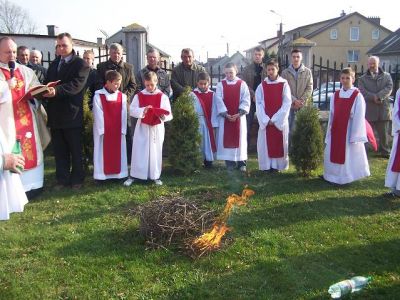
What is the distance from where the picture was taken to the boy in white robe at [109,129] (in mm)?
7773

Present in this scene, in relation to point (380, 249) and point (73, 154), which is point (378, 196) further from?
point (73, 154)

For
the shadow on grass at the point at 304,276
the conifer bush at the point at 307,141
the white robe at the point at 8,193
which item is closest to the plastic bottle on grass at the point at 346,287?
the shadow on grass at the point at 304,276

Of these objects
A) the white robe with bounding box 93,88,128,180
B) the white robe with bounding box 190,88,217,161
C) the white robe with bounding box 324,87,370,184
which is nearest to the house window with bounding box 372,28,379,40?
the white robe with bounding box 190,88,217,161

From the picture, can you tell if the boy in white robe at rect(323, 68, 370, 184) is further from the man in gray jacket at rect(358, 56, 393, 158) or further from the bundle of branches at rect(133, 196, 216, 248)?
the bundle of branches at rect(133, 196, 216, 248)

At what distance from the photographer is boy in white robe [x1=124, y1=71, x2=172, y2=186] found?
7.86 meters

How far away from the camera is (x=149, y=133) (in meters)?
7.92

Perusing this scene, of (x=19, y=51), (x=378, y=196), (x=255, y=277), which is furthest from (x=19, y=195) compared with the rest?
(x=19, y=51)

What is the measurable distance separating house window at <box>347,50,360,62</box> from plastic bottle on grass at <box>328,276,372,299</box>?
66645 millimetres

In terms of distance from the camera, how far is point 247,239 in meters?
5.47

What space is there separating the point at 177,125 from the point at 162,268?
396 centimetres

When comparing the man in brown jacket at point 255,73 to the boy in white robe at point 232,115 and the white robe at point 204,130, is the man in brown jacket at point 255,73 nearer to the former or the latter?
the boy in white robe at point 232,115

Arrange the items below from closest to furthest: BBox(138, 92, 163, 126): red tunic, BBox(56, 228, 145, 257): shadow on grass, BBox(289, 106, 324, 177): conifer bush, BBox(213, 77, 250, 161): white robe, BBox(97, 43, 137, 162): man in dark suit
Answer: BBox(56, 228, 145, 257): shadow on grass
BBox(138, 92, 163, 126): red tunic
BBox(289, 106, 324, 177): conifer bush
BBox(97, 43, 137, 162): man in dark suit
BBox(213, 77, 250, 161): white robe

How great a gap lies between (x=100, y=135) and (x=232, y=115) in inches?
103

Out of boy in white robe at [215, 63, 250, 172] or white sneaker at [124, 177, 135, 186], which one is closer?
white sneaker at [124, 177, 135, 186]
